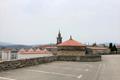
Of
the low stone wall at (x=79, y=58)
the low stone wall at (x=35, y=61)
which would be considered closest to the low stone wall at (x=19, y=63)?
the low stone wall at (x=35, y=61)

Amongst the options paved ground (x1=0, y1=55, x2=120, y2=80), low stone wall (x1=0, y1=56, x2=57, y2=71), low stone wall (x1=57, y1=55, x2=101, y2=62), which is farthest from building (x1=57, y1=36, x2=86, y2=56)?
paved ground (x1=0, y1=55, x2=120, y2=80)

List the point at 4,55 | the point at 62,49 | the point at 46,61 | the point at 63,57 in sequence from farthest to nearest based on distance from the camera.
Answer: the point at 4,55
the point at 62,49
the point at 63,57
the point at 46,61

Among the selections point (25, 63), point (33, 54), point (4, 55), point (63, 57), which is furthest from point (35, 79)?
point (4, 55)

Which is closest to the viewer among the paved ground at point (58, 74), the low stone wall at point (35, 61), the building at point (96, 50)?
the paved ground at point (58, 74)

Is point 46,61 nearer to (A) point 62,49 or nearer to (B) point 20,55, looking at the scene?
(A) point 62,49

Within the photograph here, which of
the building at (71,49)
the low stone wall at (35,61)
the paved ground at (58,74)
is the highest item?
the building at (71,49)

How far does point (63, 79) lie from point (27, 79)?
6.86 ft

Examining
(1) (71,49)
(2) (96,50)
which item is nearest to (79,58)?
(1) (71,49)

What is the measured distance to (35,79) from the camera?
1416 cm

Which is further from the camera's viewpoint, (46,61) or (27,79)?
(46,61)

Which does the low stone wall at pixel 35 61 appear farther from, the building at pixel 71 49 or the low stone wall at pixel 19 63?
the building at pixel 71 49

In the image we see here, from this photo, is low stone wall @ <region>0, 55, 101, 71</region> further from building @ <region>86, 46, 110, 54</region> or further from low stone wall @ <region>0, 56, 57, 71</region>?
building @ <region>86, 46, 110, 54</region>

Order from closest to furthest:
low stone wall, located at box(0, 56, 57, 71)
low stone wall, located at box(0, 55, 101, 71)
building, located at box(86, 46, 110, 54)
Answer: low stone wall, located at box(0, 56, 57, 71)
low stone wall, located at box(0, 55, 101, 71)
building, located at box(86, 46, 110, 54)

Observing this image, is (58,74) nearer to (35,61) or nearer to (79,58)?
(35,61)
